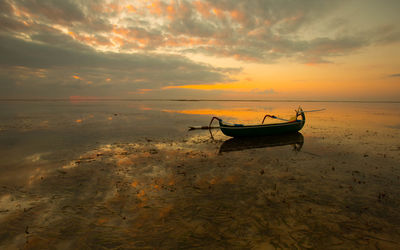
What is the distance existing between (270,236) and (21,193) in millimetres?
11038

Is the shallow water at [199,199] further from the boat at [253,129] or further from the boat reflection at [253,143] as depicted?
the boat at [253,129]

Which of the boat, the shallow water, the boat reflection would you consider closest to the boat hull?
the boat

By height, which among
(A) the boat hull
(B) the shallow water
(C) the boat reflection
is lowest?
Result: (C) the boat reflection

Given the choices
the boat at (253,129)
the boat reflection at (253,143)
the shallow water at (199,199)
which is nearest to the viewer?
the shallow water at (199,199)

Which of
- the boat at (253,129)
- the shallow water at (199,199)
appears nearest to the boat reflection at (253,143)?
the boat at (253,129)

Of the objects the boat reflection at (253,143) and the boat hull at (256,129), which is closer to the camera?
the boat reflection at (253,143)

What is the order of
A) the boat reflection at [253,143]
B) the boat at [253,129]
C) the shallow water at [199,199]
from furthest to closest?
1. the boat at [253,129]
2. the boat reflection at [253,143]
3. the shallow water at [199,199]

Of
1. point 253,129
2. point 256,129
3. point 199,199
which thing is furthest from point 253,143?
point 199,199

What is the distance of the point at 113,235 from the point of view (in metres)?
5.83

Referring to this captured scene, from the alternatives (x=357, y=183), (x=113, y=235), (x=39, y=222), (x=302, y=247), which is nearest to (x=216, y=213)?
(x=302, y=247)

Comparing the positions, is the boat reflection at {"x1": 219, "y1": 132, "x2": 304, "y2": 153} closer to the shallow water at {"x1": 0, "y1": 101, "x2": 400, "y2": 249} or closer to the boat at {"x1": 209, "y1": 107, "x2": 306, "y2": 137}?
the boat at {"x1": 209, "y1": 107, "x2": 306, "y2": 137}

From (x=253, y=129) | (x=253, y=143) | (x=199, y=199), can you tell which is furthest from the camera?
(x=253, y=129)

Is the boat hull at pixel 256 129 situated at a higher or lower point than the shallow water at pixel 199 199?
higher

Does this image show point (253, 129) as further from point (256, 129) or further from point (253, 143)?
point (253, 143)
